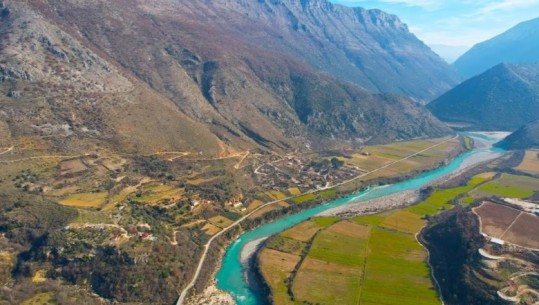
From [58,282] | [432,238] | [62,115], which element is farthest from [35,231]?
[432,238]

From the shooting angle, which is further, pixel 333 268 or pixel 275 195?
pixel 275 195

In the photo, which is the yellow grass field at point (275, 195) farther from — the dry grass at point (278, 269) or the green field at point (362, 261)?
the dry grass at point (278, 269)

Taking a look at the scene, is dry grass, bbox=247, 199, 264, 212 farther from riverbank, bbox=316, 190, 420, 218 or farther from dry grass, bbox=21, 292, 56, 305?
dry grass, bbox=21, 292, 56, 305

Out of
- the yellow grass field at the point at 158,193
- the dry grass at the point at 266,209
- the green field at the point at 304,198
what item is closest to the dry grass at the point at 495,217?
the green field at the point at 304,198

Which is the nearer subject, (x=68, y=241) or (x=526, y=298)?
(x=526, y=298)

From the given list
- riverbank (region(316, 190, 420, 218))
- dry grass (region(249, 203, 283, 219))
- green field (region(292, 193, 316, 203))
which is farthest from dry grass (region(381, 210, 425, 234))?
dry grass (region(249, 203, 283, 219))

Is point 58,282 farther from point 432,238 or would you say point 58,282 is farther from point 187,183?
point 432,238

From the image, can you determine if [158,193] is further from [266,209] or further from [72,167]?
[266,209]

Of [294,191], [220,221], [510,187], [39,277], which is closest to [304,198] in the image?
[294,191]
